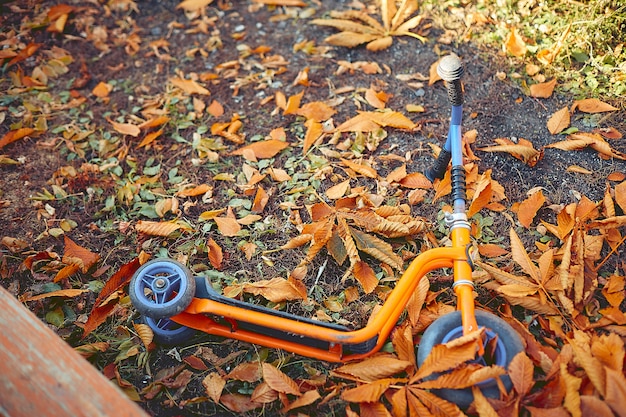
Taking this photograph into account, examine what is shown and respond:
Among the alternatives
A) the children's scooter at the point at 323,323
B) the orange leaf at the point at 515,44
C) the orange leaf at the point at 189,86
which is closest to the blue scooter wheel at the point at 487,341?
the children's scooter at the point at 323,323

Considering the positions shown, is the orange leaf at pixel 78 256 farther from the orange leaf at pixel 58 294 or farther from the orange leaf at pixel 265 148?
the orange leaf at pixel 265 148

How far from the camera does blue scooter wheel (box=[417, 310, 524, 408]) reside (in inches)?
75.3

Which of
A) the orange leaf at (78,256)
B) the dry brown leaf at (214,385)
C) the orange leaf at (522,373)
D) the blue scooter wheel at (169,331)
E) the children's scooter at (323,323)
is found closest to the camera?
the orange leaf at (522,373)

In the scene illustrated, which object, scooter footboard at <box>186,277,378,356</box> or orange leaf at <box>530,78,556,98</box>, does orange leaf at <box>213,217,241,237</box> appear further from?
orange leaf at <box>530,78,556,98</box>

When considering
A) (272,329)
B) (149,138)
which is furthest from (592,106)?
(149,138)

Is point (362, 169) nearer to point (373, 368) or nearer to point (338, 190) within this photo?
point (338, 190)

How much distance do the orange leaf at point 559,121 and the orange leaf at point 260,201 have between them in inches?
61.6

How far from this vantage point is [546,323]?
7.25 feet

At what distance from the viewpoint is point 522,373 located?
1890 millimetres

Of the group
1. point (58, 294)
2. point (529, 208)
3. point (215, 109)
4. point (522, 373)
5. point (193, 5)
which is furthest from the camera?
point (193, 5)

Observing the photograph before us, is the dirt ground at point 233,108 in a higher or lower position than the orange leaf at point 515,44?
lower

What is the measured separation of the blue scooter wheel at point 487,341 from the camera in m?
1.91

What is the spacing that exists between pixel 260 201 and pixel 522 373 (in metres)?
1.49

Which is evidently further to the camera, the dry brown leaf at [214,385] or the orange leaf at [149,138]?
the orange leaf at [149,138]
